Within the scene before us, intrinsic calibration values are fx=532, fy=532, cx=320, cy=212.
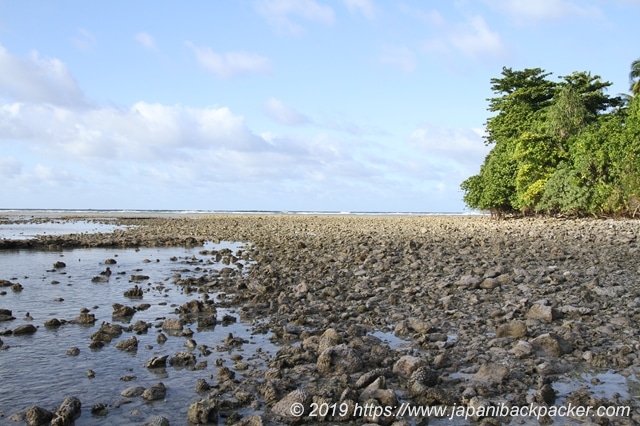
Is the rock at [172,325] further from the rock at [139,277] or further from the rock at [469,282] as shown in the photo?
the rock at [139,277]

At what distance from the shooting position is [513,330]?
864 cm

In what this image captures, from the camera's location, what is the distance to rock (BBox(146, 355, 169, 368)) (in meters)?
7.71

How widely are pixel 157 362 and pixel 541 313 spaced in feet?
21.9

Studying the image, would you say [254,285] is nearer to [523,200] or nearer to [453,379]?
[453,379]

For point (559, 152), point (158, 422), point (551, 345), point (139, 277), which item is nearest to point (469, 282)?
point (551, 345)

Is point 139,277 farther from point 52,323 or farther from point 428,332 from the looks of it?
point 428,332

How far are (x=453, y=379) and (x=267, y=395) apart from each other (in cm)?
239

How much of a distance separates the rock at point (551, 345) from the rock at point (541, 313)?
1.54 meters

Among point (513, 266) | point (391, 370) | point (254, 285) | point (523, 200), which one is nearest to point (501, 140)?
point (523, 200)

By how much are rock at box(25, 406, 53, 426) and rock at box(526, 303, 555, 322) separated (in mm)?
7853

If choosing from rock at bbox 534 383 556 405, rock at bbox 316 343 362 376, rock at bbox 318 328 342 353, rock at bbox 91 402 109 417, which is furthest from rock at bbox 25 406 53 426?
rock at bbox 534 383 556 405

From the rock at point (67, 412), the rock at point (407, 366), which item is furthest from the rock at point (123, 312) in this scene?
the rock at point (407, 366)

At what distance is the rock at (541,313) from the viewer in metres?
9.49

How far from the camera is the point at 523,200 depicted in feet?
134
